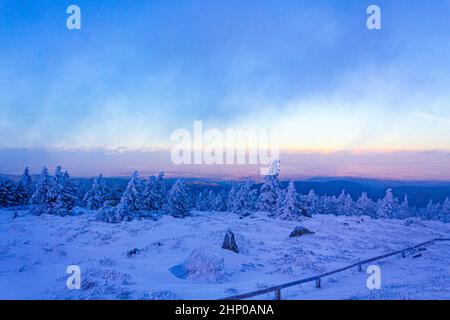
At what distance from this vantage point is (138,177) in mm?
43438

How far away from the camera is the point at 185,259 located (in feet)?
59.9

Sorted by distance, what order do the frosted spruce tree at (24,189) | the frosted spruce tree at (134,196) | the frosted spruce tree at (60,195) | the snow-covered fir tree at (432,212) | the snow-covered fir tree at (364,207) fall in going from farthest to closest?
1. the snow-covered fir tree at (432,212)
2. the snow-covered fir tree at (364,207)
3. the frosted spruce tree at (24,189)
4. the frosted spruce tree at (60,195)
5. the frosted spruce tree at (134,196)

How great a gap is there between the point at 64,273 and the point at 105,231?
11514mm

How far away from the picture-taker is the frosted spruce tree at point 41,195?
41094 millimetres

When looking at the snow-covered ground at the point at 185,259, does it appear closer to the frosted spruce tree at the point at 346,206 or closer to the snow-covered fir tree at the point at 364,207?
the frosted spruce tree at the point at 346,206

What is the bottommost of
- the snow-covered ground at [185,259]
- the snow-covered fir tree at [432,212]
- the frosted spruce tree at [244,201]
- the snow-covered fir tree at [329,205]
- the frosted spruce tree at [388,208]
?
the snow-covered fir tree at [432,212]

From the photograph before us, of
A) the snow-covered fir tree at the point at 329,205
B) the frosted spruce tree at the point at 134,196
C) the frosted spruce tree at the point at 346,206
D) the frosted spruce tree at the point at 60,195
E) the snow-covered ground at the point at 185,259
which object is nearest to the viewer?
the snow-covered ground at the point at 185,259

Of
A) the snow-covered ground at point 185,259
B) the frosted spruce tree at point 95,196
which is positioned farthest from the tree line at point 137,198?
the snow-covered ground at point 185,259

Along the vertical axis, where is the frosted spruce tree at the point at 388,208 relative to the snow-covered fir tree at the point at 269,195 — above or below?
below

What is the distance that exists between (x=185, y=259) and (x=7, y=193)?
159 feet

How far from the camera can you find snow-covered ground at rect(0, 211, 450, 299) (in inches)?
475

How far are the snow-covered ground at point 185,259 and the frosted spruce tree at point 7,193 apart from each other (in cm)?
2817
